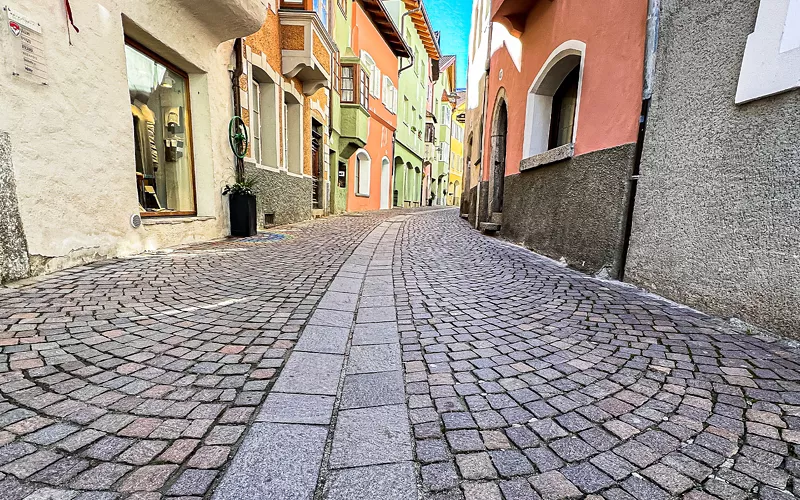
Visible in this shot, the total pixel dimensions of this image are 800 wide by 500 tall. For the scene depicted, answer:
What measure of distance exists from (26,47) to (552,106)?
6.79m

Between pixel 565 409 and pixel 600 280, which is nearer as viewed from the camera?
pixel 565 409

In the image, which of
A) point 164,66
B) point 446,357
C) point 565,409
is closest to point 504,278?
point 446,357

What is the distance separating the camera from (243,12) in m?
5.30

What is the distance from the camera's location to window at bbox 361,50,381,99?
1468 centimetres

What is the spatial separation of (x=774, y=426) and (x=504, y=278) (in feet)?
8.72

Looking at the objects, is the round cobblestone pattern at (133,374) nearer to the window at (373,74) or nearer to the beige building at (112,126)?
the beige building at (112,126)

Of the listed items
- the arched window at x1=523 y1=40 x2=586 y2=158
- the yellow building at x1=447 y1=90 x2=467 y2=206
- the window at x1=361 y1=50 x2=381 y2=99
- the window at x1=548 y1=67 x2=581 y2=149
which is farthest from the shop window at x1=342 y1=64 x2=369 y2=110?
the yellow building at x1=447 y1=90 x2=467 y2=206

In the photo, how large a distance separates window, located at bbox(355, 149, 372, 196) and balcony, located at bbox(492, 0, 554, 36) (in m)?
9.61

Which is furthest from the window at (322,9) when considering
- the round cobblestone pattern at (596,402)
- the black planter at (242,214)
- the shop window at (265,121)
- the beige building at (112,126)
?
the round cobblestone pattern at (596,402)

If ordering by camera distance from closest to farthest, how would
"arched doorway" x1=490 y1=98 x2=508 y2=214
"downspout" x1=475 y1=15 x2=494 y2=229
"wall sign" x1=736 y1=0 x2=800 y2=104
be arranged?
"wall sign" x1=736 y1=0 x2=800 y2=104 < "arched doorway" x1=490 y1=98 x2=508 y2=214 < "downspout" x1=475 y1=15 x2=494 y2=229

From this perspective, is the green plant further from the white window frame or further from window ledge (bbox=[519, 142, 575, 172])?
window ledge (bbox=[519, 142, 575, 172])

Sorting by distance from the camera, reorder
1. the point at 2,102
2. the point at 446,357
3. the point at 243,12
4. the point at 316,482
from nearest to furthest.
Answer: the point at 316,482, the point at 446,357, the point at 2,102, the point at 243,12

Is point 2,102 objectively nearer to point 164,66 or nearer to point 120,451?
point 164,66

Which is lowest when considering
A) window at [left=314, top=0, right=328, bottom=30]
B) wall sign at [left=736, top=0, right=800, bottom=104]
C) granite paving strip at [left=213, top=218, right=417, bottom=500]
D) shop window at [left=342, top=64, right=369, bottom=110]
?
granite paving strip at [left=213, top=218, right=417, bottom=500]
